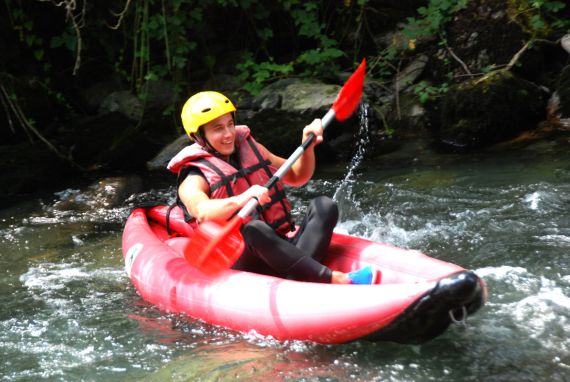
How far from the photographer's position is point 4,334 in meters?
3.04

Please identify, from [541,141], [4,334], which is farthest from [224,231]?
[541,141]

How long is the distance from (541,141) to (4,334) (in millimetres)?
4234

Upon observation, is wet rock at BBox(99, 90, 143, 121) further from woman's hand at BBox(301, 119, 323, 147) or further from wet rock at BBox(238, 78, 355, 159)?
woman's hand at BBox(301, 119, 323, 147)

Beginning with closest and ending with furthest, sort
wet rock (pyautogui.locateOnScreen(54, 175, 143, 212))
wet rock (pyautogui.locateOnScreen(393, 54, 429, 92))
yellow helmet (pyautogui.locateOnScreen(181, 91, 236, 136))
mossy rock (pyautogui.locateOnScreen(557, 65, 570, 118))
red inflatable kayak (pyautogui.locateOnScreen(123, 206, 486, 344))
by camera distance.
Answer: red inflatable kayak (pyautogui.locateOnScreen(123, 206, 486, 344)) → yellow helmet (pyautogui.locateOnScreen(181, 91, 236, 136)) → wet rock (pyautogui.locateOnScreen(54, 175, 143, 212)) → mossy rock (pyautogui.locateOnScreen(557, 65, 570, 118)) → wet rock (pyautogui.locateOnScreen(393, 54, 429, 92))

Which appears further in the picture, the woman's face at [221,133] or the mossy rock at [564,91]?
the mossy rock at [564,91]

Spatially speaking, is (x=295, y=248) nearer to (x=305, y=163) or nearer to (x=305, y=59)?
(x=305, y=163)

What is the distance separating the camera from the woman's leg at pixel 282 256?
2.84m

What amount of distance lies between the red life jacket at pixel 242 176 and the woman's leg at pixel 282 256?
8.5 inches

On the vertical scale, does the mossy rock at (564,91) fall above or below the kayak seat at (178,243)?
above

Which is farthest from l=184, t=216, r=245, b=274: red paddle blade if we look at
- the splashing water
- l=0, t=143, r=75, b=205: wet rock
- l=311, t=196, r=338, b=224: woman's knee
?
l=0, t=143, r=75, b=205: wet rock

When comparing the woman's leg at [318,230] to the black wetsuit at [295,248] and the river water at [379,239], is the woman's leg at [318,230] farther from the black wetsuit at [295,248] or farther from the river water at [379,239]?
the river water at [379,239]

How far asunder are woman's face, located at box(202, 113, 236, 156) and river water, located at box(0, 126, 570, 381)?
0.80 meters

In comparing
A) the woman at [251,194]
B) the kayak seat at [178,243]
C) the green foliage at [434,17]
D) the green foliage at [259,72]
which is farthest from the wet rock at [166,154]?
the woman at [251,194]

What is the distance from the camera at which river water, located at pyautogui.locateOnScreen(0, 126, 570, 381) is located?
250cm
